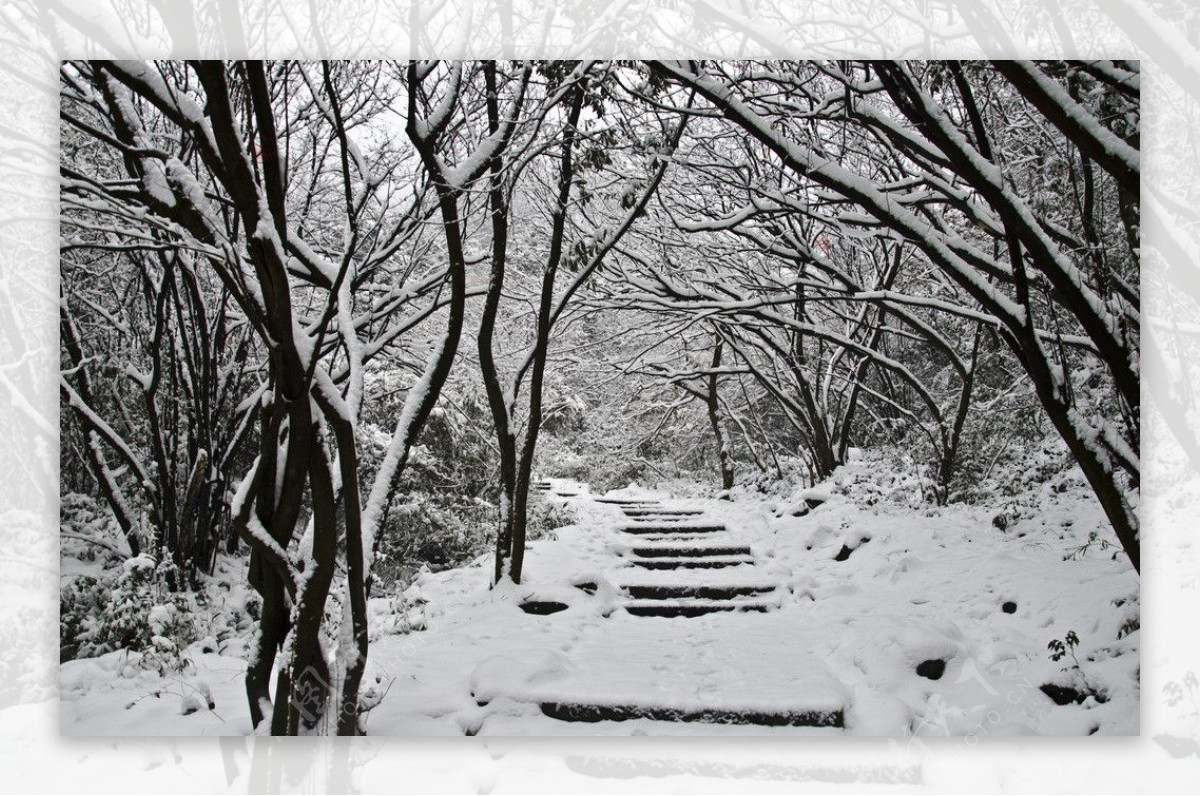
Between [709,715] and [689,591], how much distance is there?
3.14 feet

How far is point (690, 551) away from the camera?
422 cm

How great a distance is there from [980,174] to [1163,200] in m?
1.05

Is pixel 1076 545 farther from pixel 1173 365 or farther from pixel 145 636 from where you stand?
pixel 145 636

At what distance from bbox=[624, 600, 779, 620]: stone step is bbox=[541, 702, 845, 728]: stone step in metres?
0.75

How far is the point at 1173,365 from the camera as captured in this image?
2916 millimetres

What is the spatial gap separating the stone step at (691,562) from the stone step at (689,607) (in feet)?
1.07

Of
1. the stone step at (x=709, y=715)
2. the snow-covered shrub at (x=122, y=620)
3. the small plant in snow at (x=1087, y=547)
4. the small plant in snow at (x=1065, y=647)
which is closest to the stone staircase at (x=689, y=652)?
the stone step at (x=709, y=715)

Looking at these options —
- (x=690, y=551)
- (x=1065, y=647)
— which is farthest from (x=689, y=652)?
(x=1065, y=647)

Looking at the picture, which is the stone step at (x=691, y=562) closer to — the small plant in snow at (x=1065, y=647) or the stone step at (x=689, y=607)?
the stone step at (x=689, y=607)

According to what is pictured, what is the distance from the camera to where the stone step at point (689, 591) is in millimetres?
3717

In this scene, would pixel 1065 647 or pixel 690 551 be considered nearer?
pixel 1065 647

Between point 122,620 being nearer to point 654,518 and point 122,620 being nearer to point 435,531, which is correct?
point 435,531

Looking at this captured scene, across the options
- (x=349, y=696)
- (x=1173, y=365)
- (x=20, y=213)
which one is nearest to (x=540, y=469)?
(x=349, y=696)

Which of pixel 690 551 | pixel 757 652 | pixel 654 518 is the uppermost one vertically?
pixel 654 518
